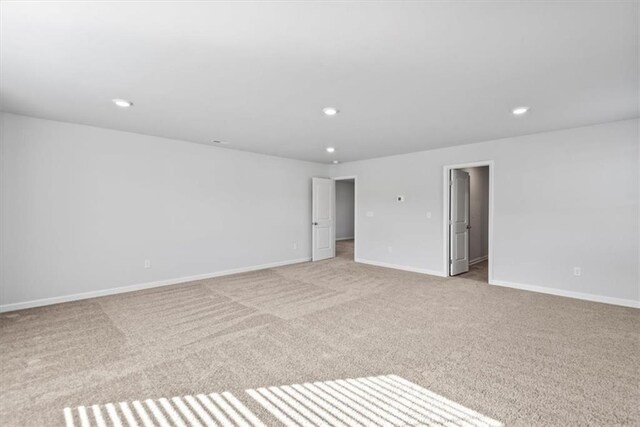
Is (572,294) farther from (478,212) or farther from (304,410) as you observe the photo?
(304,410)

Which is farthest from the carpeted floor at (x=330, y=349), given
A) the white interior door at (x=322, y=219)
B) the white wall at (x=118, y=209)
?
the white interior door at (x=322, y=219)

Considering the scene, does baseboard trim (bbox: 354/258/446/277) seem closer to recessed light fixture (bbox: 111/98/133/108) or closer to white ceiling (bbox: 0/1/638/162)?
white ceiling (bbox: 0/1/638/162)

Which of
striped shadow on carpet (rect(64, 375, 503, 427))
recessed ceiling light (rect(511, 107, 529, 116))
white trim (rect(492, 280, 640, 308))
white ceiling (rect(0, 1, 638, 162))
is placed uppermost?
white ceiling (rect(0, 1, 638, 162))

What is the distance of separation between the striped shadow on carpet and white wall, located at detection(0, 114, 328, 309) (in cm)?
281

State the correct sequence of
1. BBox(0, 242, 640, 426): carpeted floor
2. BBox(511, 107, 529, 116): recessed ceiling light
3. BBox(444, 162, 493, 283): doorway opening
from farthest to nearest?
BBox(444, 162, 493, 283): doorway opening
BBox(511, 107, 529, 116): recessed ceiling light
BBox(0, 242, 640, 426): carpeted floor

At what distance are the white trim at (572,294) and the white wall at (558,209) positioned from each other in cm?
1

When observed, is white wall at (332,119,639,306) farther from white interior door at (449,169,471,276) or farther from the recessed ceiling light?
the recessed ceiling light

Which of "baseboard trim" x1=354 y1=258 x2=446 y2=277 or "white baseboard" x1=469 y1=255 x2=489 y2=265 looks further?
"white baseboard" x1=469 y1=255 x2=489 y2=265

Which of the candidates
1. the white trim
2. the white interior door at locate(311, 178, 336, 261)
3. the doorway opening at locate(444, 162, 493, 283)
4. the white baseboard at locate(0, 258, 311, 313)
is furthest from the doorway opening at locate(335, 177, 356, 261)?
the white trim

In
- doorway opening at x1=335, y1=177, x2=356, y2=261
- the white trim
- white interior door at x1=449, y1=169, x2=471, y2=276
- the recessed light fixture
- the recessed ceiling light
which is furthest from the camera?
doorway opening at x1=335, y1=177, x2=356, y2=261

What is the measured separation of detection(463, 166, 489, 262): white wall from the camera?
6.49 m

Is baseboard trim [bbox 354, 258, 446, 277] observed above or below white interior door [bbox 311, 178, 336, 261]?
below

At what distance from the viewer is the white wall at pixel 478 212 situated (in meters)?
6.49

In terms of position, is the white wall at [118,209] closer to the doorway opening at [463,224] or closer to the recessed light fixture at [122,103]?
the recessed light fixture at [122,103]
